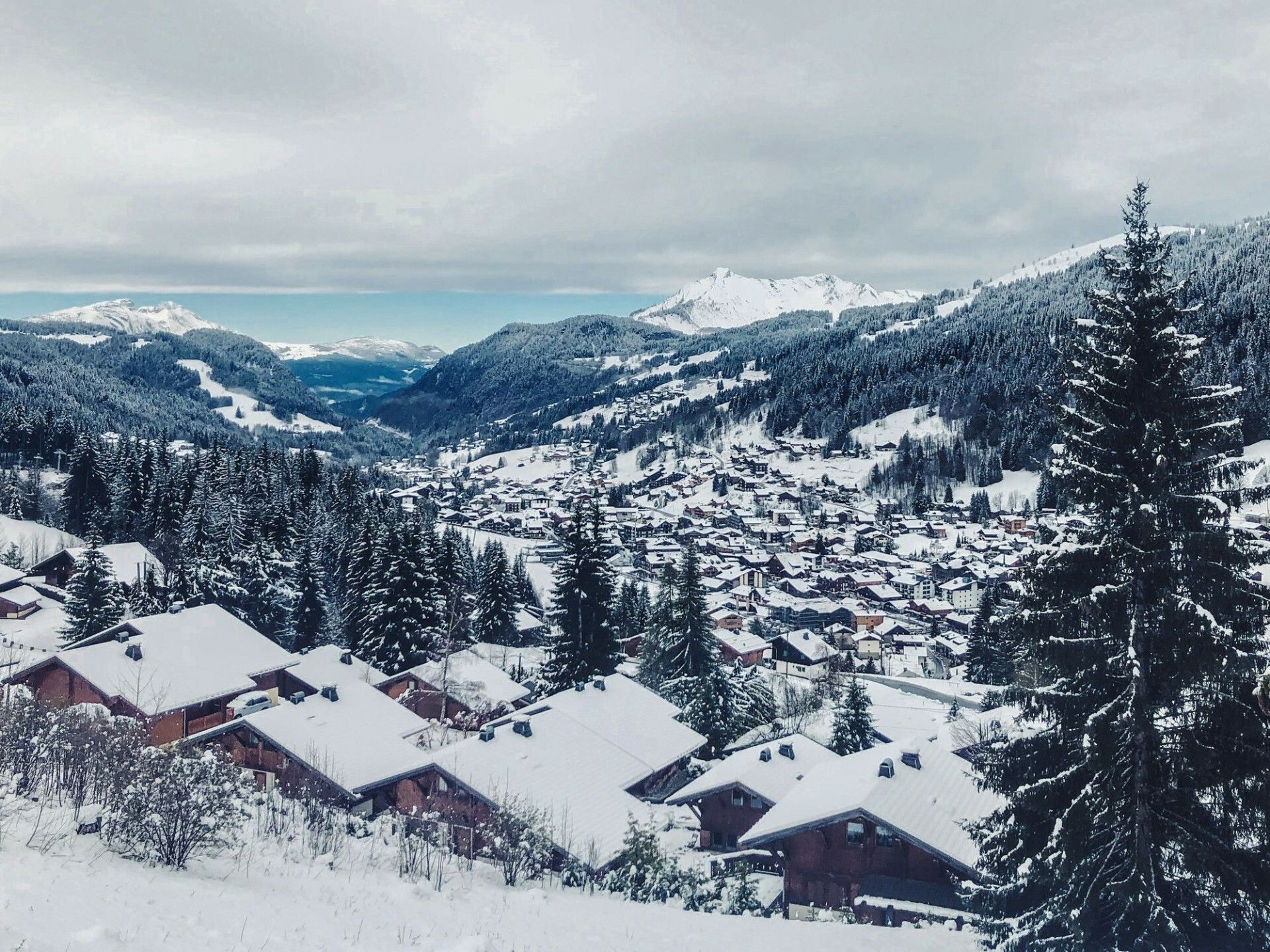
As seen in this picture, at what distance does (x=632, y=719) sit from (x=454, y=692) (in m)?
10.9

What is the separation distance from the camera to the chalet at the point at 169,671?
31.3m

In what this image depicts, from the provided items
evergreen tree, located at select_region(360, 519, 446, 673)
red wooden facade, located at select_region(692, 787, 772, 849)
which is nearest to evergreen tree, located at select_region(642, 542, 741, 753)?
red wooden facade, located at select_region(692, 787, 772, 849)

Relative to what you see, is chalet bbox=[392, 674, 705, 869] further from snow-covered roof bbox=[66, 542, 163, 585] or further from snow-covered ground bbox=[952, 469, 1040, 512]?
snow-covered ground bbox=[952, 469, 1040, 512]

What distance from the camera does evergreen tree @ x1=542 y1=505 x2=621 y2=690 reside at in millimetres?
44906

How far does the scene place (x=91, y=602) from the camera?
43656 mm

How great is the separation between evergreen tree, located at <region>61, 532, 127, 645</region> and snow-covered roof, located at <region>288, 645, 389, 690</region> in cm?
1193

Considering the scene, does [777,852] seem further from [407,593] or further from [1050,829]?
[407,593]

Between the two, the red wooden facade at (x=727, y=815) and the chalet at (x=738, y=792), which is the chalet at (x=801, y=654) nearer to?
the chalet at (x=738, y=792)

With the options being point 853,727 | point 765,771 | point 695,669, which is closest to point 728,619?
point 695,669

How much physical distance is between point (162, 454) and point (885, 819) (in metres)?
92.9

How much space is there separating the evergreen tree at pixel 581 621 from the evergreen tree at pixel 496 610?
529 inches

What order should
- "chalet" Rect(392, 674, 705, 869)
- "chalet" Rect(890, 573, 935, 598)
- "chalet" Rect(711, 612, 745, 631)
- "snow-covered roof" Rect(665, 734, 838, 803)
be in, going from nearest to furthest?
"chalet" Rect(392, 674, 705, 869) < "snow-covered roof" Rect(665, 734, 838, 803) < "chalet" Rect(711, 612, 745, 631) < "chalet" Rect(890, 573, 935, 598)

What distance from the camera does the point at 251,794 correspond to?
59.3 ft

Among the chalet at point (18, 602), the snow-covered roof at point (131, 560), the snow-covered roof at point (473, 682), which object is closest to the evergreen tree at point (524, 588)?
the snow-covered roof at point (131, 560)
